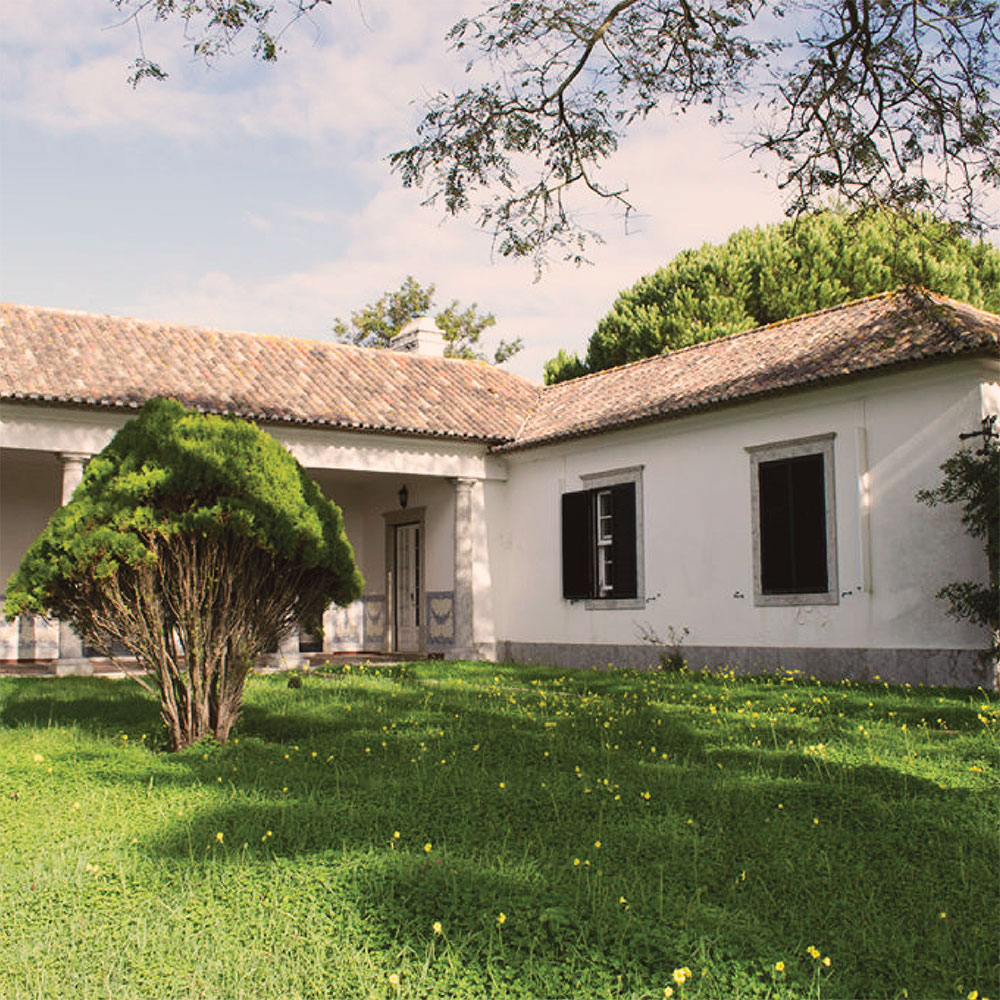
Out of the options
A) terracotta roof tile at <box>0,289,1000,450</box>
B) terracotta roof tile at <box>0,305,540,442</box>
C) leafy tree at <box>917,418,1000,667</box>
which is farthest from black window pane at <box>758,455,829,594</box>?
A: terracotta roof tile at <box>0,305,540,442</box>

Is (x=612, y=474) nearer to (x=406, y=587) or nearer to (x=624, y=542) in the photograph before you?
(x=624, y=542)

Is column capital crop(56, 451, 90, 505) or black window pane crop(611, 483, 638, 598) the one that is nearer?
column capital crop(56, 451, 90, 505)

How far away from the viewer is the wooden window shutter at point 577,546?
53.8 feet

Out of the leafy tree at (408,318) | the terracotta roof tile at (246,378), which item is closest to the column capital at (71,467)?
the terracotta roof tile at (246,378)

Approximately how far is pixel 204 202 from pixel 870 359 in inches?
295

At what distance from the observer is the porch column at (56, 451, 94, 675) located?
1443cm

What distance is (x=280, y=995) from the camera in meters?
3.56

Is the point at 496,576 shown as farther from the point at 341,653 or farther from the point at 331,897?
the point at 331,897

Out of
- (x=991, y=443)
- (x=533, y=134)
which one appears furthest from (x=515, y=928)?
(x=991, y=443)

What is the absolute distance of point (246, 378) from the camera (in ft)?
54.9

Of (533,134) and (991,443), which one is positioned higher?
(533,134)

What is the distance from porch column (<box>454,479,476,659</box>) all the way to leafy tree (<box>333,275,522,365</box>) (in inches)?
830

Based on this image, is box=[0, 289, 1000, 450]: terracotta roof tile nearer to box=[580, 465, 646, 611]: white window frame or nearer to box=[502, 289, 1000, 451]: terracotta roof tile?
box=[502, 289, 1000, 451]: terracotta roof tile

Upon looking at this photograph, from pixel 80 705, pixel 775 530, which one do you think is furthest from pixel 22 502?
pixel 775 530
